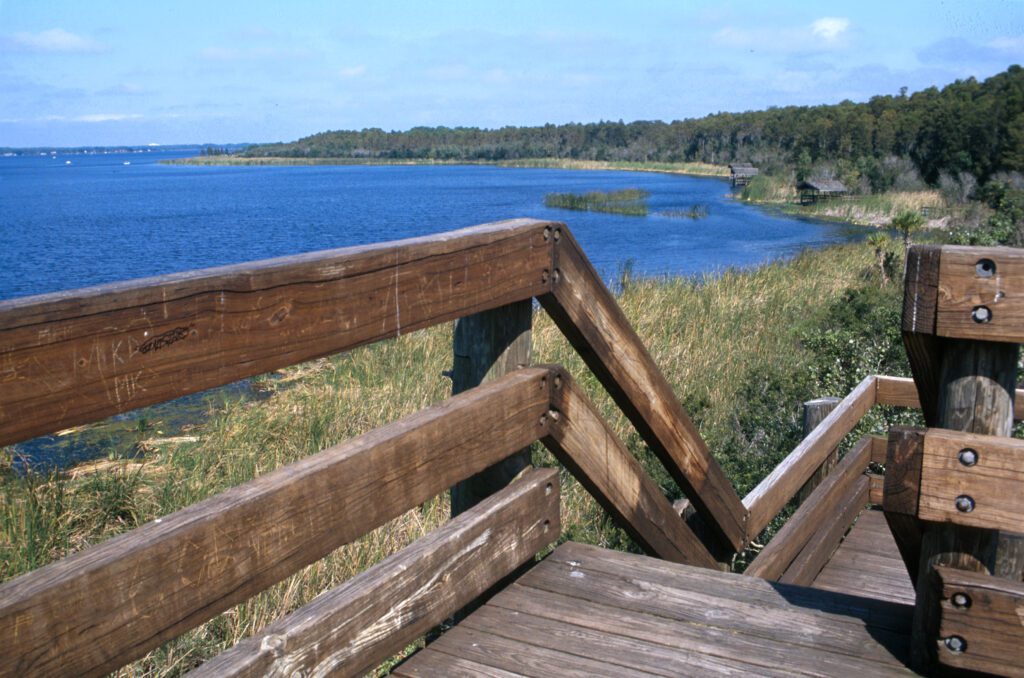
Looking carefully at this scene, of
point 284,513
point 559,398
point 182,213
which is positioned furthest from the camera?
point 182,213

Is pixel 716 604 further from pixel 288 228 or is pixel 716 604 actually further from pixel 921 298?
pixel 288 228

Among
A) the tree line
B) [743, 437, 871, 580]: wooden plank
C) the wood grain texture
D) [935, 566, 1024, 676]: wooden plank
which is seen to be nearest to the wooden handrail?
[935, 566, 1024, 676]: wooden plank

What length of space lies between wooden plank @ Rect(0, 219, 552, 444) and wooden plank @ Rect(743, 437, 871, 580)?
5.72 ft

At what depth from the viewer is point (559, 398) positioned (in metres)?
2.51

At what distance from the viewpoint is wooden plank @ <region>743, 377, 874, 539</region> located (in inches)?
149

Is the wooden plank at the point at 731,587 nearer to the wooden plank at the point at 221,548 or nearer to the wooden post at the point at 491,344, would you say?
the wooden post at the point at 491,344

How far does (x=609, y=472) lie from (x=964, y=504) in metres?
1.06

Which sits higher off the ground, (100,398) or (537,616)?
(100,398)

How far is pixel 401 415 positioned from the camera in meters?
7.23

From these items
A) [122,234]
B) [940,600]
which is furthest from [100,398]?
[122,234]

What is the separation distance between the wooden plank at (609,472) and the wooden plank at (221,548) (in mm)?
381

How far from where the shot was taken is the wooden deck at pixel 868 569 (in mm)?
4102

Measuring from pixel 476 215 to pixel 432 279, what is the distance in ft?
137

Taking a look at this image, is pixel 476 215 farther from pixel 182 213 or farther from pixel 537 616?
pixel 537 616
